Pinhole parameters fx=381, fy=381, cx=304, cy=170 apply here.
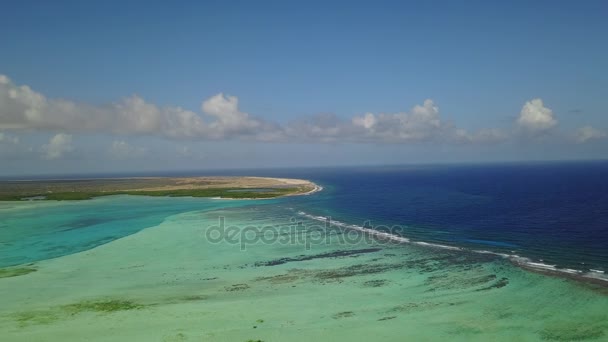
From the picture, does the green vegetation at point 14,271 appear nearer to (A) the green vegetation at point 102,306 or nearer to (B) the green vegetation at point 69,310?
(B) the green vegetation at point 69,310

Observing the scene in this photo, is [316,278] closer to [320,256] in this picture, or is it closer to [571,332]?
[320,256]

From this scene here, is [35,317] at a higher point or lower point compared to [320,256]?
lower

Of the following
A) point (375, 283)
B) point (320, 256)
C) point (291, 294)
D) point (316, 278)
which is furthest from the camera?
point (320, 256)

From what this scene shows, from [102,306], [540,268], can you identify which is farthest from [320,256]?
[102,306]

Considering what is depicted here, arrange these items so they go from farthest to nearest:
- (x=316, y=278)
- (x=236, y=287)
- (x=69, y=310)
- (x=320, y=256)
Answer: (x=320, y=256)
(x=316, y=278)
(x=236, y=287)
(x=69, y=310)

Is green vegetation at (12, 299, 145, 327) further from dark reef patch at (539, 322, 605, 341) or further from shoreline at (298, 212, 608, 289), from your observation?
shoreline at (298, 212, 608, 289)

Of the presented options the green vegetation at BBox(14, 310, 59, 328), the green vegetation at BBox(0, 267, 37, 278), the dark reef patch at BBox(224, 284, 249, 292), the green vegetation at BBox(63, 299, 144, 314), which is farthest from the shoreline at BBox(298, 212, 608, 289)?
the green vegetation at BBox(0, 267, 37, 278)

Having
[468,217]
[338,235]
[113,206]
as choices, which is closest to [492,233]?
[468,217]
